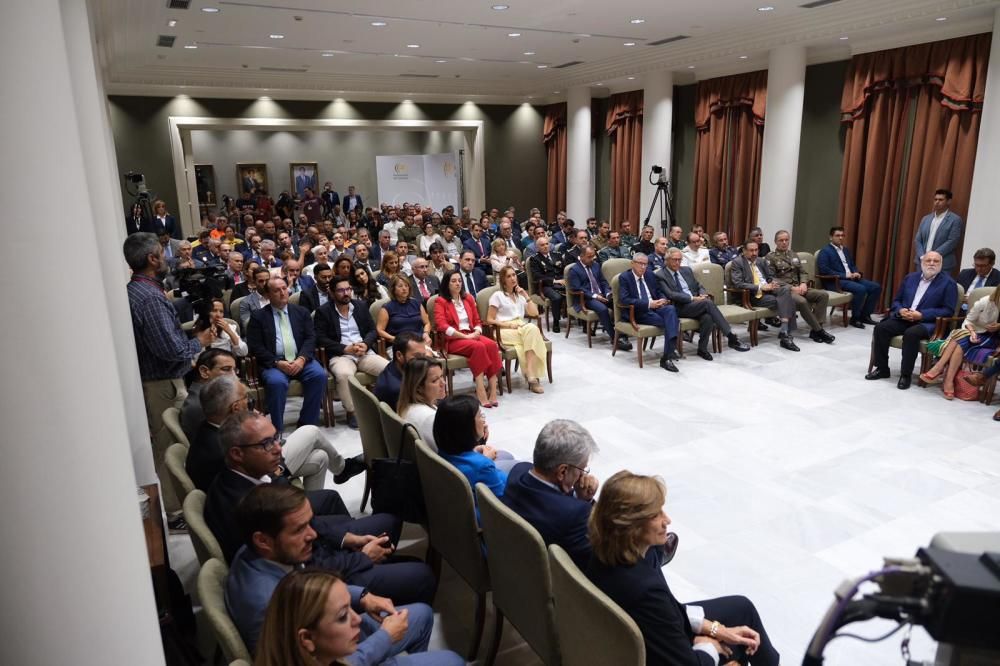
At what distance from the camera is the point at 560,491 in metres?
2.53

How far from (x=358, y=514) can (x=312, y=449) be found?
1.94ft

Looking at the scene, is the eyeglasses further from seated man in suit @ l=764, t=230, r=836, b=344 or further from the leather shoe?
seated man in suit @ l=764, t=230, r=836, b=344

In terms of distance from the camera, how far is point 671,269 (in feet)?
23.4

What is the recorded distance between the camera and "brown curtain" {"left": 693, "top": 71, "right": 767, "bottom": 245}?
34.6 feet

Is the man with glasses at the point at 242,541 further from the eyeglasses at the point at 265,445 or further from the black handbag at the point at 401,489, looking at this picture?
the black handbag at the point at 401,489

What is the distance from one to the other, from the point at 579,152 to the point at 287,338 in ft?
32.4

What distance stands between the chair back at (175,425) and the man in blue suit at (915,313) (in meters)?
5.78

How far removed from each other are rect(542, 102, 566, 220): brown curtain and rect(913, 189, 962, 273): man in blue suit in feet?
28.4

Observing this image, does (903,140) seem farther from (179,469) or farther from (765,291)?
(179,469)

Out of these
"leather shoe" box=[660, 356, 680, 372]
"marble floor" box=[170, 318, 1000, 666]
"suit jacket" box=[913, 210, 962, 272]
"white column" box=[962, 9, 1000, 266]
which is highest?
"white column" box=[962, 9, 1000, 266]

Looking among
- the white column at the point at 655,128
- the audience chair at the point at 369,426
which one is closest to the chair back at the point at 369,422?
the audience chair at the point at 369,426

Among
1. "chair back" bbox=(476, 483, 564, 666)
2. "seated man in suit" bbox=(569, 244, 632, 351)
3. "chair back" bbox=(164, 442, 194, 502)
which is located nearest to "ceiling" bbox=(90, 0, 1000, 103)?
"seated man in suit" bbox=(569, 244, 632, 351)

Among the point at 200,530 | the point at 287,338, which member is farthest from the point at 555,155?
the point at 200,530

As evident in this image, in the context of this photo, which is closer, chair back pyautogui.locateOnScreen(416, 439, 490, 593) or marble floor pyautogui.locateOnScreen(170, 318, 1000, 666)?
chair back pyautogui.locateOnScreen(416, 439, 490, 593)
